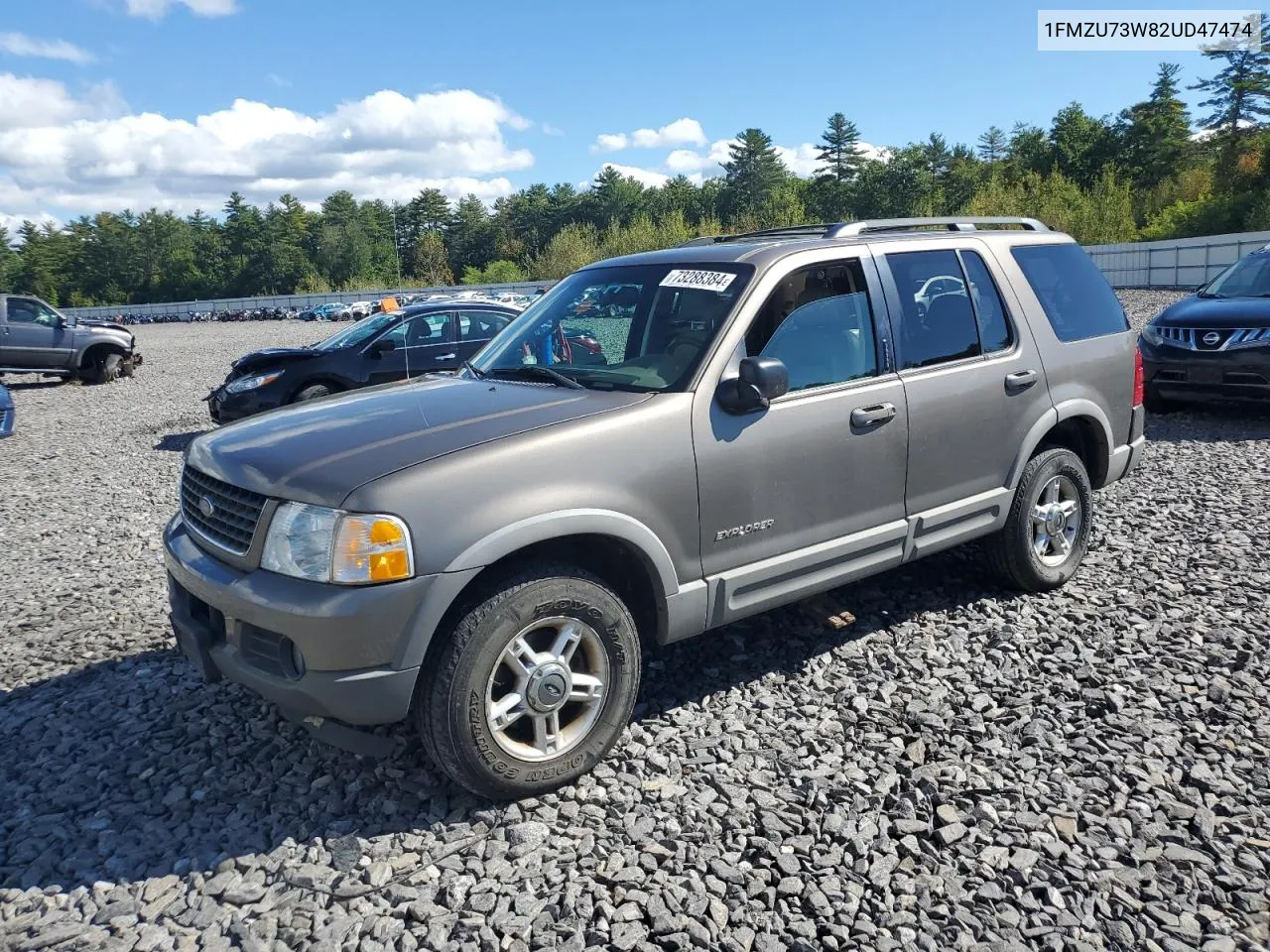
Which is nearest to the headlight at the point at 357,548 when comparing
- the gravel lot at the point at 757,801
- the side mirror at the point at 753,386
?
the gravel lot at the point at 757,801

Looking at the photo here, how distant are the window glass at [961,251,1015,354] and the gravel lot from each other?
4.64 feet

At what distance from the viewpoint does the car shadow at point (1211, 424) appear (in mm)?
8977

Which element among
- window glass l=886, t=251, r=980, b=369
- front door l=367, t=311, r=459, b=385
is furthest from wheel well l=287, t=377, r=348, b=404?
window glass l=886, t=251, r=980, b=369

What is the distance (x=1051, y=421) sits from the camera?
16.1 ft

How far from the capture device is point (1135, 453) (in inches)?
218

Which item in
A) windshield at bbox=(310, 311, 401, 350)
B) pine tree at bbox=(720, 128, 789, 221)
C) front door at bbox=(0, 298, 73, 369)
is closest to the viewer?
windshield at bbox=(310, 311, 401, 350)

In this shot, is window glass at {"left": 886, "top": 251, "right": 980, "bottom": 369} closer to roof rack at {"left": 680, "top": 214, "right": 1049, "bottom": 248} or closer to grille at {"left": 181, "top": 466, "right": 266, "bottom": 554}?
roof rack at {"left": 680, "top": 214, "right": 1049, "bottom": 248}

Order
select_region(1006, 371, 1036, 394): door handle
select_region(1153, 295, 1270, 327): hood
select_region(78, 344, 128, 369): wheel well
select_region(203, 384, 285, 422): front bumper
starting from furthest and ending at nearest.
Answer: select_region(78, 344, 128, 369): wheel well < select_region(203, 384, 285, 422): front bumper < select_region(1153, 295, 1270, 327): hood < select_region(1006, 371, 1036, 394): door handle

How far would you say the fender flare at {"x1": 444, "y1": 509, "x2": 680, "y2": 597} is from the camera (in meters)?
3.04

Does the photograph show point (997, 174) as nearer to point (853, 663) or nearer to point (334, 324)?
point (334, 324)

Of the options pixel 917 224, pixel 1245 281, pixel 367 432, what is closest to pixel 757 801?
pixel 367 432

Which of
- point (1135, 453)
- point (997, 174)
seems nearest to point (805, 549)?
point (1135, 453)

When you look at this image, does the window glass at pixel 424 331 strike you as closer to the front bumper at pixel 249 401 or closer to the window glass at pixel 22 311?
the front bumper at pixel 249 401

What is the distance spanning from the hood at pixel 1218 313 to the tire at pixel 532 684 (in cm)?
837
